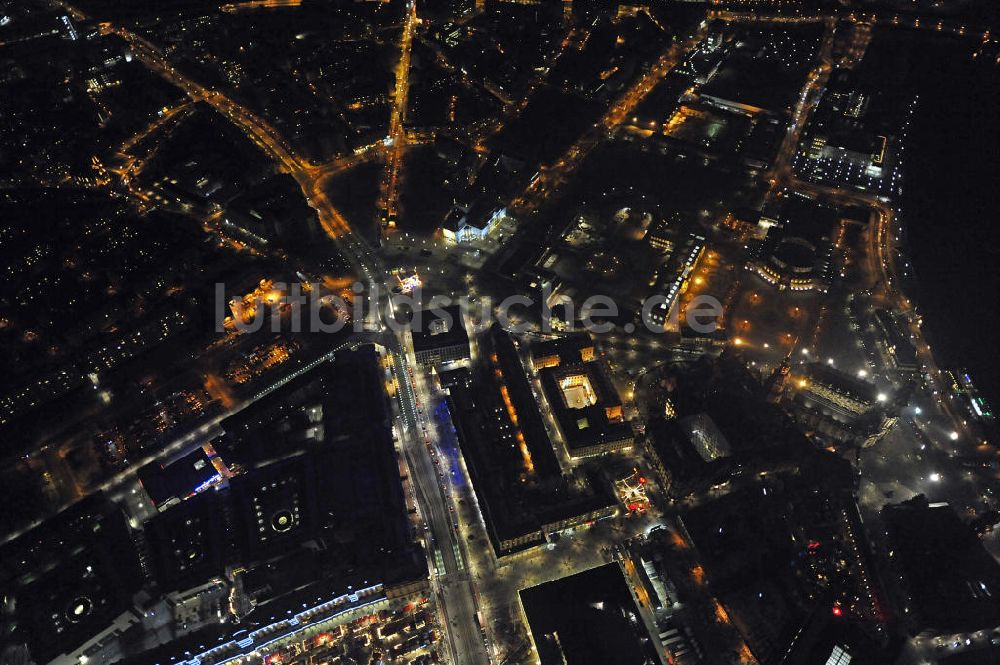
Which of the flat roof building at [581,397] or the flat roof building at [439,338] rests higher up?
the flat roof building at [439,338]

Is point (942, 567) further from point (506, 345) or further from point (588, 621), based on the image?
point (506, 345)

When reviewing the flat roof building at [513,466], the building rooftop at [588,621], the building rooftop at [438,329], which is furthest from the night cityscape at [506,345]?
the building rooftop at [438,329]

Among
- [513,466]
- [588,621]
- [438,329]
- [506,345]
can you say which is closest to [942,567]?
[588,621]

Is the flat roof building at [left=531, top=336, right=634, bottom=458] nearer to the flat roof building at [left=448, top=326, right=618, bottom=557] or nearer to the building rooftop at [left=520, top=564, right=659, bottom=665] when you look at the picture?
the flat roof building at [left=448, top=326, right=618, bottom=557]

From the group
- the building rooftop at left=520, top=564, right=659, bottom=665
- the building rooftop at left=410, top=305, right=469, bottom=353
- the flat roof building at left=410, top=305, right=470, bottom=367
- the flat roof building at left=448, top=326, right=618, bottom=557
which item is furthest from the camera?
the building rooftop at left=410, top=305, right=469, bottom=353

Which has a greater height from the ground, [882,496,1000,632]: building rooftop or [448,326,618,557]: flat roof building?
[448,326,618,557]: flat roof building

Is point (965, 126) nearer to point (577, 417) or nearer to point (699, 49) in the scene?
point (699, 49)

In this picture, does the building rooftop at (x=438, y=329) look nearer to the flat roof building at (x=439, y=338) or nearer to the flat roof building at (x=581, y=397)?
the flat roof building at (x=439, y=338)

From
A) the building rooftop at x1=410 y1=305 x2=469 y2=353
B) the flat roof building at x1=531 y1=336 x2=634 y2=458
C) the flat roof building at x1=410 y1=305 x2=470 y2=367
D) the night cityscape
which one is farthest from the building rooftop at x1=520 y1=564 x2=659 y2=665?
the building rooftop at x1=410 y1=305 x2=469 y2=353

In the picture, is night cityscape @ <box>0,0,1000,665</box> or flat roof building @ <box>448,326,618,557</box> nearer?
night cityscape @ <box>0,0,1000,665</box>
